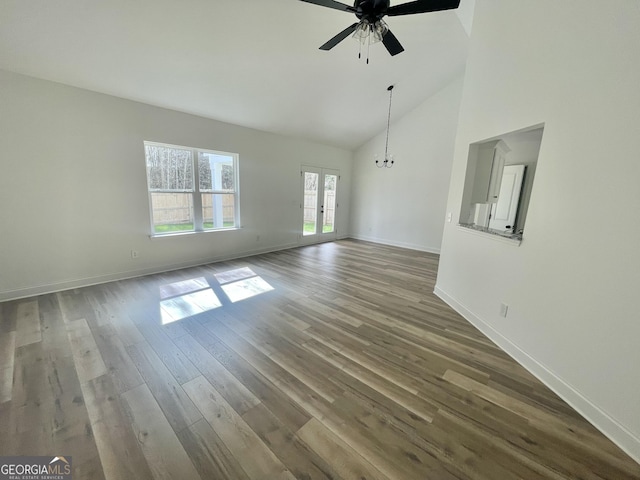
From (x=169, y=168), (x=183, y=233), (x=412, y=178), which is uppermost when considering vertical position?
(x=412, y=178)

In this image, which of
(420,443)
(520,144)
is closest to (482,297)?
(520,144)

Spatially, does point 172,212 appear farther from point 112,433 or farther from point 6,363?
point 112,433

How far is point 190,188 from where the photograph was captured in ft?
14.9

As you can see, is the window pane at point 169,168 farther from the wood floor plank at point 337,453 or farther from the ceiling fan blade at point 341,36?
the wood floor plank at point 337,453

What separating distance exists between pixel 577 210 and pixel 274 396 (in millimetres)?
2603

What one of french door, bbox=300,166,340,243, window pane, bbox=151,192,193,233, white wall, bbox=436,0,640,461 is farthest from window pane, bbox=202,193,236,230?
white wall, bbox=436,0,640,461

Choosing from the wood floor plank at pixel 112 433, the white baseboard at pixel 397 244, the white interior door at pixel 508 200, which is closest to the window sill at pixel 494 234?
the white interior door at pixel 508 200

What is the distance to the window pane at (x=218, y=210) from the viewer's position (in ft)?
15.8

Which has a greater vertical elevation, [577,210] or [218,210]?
[577,210]

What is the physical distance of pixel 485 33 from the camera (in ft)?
9.54

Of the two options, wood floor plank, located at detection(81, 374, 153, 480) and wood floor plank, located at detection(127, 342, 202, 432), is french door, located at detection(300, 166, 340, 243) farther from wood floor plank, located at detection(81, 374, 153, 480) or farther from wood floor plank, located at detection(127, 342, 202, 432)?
wood floor plank, located at detection(81, 374, 153, 480)

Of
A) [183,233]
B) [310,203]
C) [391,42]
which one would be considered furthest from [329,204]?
[391,42]

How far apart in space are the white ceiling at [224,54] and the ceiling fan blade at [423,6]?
50.0 inches

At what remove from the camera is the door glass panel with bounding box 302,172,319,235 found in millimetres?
6672
